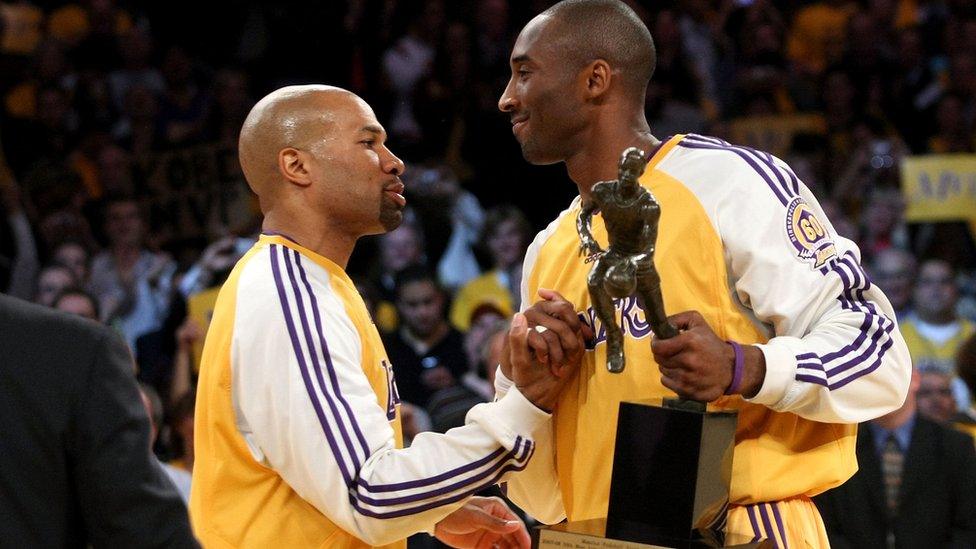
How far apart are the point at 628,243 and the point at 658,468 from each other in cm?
49

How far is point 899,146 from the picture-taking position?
9.51 metres

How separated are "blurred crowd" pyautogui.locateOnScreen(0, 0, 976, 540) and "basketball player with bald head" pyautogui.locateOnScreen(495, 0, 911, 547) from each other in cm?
379

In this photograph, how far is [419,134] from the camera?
31.2 ft

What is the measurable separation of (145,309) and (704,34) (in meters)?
4.55

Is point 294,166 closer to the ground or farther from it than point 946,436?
farther from it

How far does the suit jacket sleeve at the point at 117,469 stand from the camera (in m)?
2.29

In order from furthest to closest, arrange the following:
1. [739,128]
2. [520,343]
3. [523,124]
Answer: [739,128], [523,124], [520,343]

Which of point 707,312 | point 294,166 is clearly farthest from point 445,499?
point 294,166

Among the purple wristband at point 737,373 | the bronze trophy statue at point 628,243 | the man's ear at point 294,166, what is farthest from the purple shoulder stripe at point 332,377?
the purple wristband at point 737,373

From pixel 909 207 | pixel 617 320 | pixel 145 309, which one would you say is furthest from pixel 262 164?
pixel 909 207

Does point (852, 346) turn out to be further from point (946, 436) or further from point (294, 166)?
point (946, 436)

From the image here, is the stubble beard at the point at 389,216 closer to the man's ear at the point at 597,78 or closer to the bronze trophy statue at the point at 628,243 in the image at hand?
the man's ear at the point at 597,78

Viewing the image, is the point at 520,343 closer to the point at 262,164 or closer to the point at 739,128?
the point at 262,164

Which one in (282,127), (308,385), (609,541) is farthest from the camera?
(282,127)
